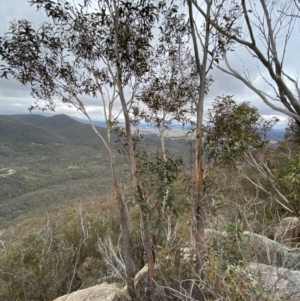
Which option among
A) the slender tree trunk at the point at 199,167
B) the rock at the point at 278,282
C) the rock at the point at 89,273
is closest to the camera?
the rock at the point at 278,282

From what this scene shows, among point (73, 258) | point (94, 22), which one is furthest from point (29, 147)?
point (94, 22)

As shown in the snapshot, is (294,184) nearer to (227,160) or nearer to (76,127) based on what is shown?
(227,160)

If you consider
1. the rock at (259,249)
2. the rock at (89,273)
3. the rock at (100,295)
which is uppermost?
the rock at (259,249)

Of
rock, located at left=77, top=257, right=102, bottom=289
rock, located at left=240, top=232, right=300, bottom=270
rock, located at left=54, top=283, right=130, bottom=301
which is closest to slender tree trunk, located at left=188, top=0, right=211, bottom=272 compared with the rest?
rock, located at left=240, top=232, right=300, bottom=270

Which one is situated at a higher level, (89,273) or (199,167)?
(199,167)

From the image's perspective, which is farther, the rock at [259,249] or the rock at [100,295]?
the rock at [100,295]

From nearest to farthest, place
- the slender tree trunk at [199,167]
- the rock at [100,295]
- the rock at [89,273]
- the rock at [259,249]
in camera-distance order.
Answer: the rock at [259,249] → the slender tree trunk at [199,167] → the rock at [100,295] → the rock at [89,273]

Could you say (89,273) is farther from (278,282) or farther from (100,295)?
(278,282)

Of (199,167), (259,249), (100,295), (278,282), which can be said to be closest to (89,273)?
(100,295)

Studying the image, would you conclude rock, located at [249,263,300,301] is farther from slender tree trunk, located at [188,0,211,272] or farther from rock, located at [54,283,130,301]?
rock, located at [54,283,130,301]

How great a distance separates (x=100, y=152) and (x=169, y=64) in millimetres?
52925

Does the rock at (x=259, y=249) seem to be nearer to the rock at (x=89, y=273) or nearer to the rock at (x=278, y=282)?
the rock at (x=278, y=282)

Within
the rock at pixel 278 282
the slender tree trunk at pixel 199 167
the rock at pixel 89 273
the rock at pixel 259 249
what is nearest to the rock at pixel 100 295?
the slender tree trunk at pixel 199 167

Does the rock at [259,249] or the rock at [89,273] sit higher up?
the rock at [259,249]
